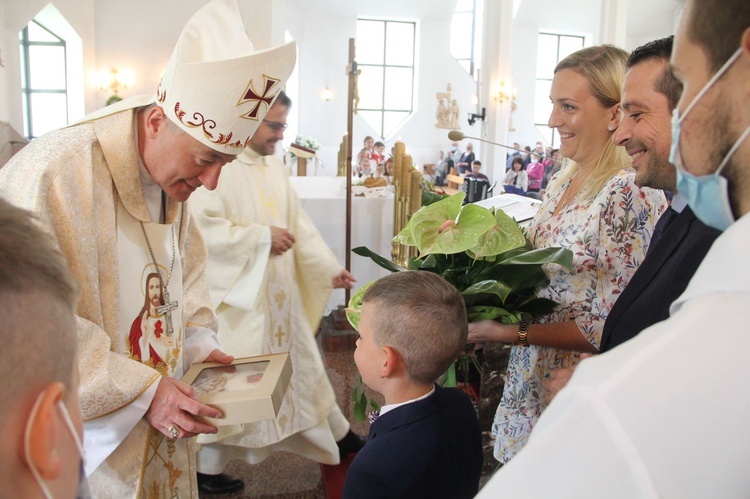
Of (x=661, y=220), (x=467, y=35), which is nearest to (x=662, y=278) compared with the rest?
(x=661, y=220)

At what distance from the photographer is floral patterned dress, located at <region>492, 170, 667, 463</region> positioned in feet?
5.13

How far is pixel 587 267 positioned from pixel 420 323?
0.55 metres

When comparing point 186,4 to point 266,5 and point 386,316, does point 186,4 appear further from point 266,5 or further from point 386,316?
point 386,316

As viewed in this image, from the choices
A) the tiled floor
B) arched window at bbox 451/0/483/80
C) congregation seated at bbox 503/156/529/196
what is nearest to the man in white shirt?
the tiled floor

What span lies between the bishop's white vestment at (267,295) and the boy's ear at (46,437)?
2366mm

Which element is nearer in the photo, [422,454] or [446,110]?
[422,454]

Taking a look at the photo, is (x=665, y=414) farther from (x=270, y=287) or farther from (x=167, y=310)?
(x=270, y=287)

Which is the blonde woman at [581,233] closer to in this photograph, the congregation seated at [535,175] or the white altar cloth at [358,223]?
the white altar cloth at [358,223]

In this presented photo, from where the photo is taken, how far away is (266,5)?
492 inches

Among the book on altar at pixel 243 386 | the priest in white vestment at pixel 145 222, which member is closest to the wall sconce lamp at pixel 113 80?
the priest in white vestment at pixel 145 222

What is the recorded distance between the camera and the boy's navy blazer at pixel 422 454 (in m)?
1.20

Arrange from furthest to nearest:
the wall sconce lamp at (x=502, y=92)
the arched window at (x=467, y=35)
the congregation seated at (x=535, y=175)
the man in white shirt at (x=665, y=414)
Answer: the arched window at (x=467, y=35)
the wall sconce lamp at (x=502, y=92)
the congregation seated at (x=535, y=175)
the man in white shirt at (x=665, y=414)

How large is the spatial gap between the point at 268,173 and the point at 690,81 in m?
2.70

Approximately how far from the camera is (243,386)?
4.92ft
